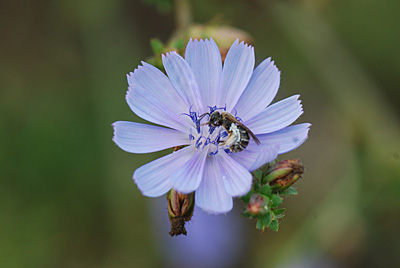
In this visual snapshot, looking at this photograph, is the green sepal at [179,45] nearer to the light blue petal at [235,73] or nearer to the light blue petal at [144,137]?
the light blue petal at [235,73]

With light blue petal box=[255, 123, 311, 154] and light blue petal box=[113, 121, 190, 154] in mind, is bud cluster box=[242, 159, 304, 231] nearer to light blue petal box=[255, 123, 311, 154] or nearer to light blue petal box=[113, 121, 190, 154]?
light blue petal box=[255, 123, 311, 154]

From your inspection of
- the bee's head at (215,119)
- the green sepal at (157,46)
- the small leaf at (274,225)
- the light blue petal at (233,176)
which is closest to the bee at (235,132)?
the bee's head at (215,119)

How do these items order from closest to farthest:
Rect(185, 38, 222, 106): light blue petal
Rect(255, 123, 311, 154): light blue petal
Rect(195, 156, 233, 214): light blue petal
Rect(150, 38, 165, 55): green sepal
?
Rect(195, 156, 233, 214): light blue petal < Rect(255, 123, 311, 154): light blue petal < Rect(185, 38, 222, 106): light blue petal < Rect(150, 38, 165, 55): green sepal

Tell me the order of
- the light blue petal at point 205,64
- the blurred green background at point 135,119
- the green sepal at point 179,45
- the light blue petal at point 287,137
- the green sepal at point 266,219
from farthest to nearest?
the blurred green background at point 135,119 → the green sepal at point 179,45 → the light blue petal at point 205,64 → the green sepal at point 266,219 → the light blue petal at point 287,137

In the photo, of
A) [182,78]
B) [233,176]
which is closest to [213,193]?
[233,176]

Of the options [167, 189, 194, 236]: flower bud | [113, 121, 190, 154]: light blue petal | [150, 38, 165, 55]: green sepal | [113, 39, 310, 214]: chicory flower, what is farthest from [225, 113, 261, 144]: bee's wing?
[150, 38, 165, 55]: green sepal

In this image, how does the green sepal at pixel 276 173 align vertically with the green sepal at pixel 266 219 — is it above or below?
above
